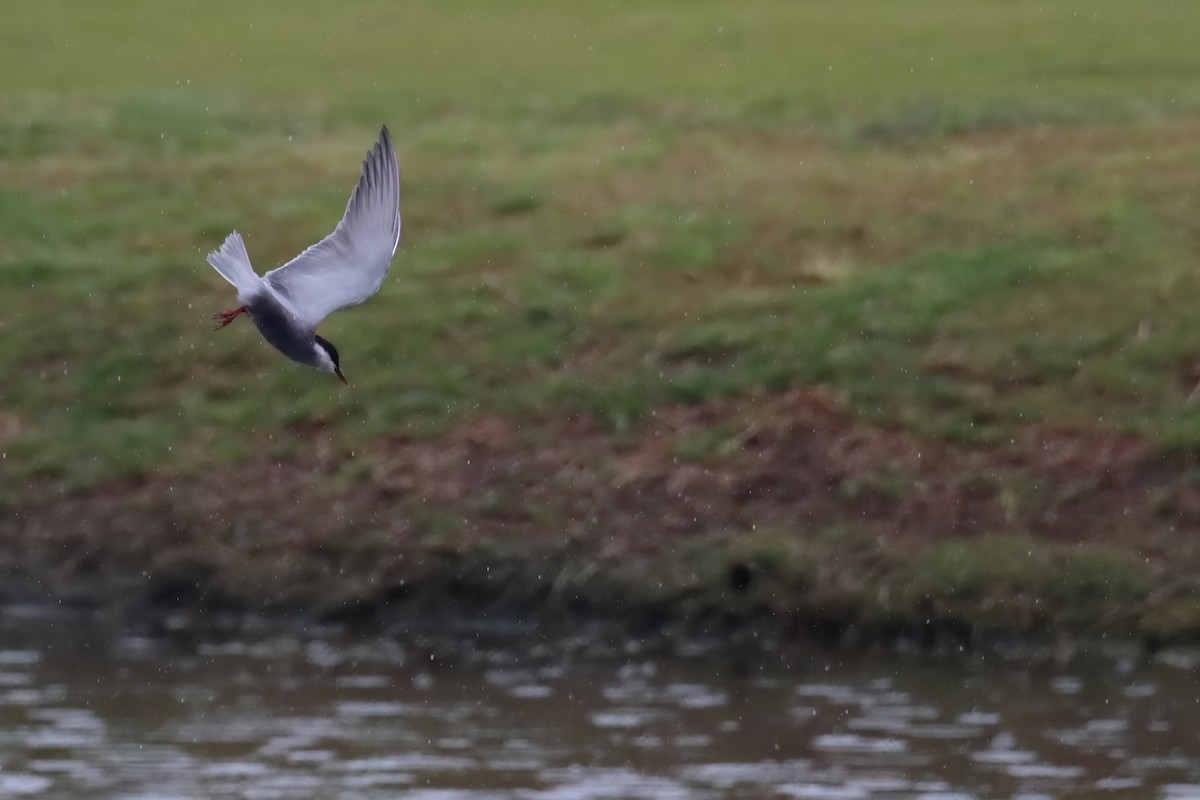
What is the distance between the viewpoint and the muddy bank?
11766 millimetres

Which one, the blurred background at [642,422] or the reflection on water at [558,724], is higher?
the blurred background at [642,422]

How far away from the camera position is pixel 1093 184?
16.0m

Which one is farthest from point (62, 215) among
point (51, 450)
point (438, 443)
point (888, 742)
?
point (888, 742)

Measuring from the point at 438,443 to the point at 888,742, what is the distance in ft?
13.5

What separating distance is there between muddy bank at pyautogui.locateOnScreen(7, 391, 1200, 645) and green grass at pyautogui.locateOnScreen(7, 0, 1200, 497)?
0.98ft

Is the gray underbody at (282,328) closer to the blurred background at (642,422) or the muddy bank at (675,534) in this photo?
the blurred background at (642,422)

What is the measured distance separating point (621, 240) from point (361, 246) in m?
6.72

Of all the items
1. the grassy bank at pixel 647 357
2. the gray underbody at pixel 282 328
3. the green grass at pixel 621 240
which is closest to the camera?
the gray underbody at pixel 282 328

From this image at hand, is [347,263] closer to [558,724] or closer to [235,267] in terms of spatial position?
[235,267]

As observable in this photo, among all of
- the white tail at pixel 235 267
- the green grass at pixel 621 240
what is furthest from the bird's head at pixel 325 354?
the green grass at pixel 621 240

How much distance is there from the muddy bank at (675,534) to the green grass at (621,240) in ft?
0.98

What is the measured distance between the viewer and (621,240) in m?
15.8

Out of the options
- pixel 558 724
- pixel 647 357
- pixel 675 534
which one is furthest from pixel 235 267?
pixel 647 357

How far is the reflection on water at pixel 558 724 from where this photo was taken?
382 inches
